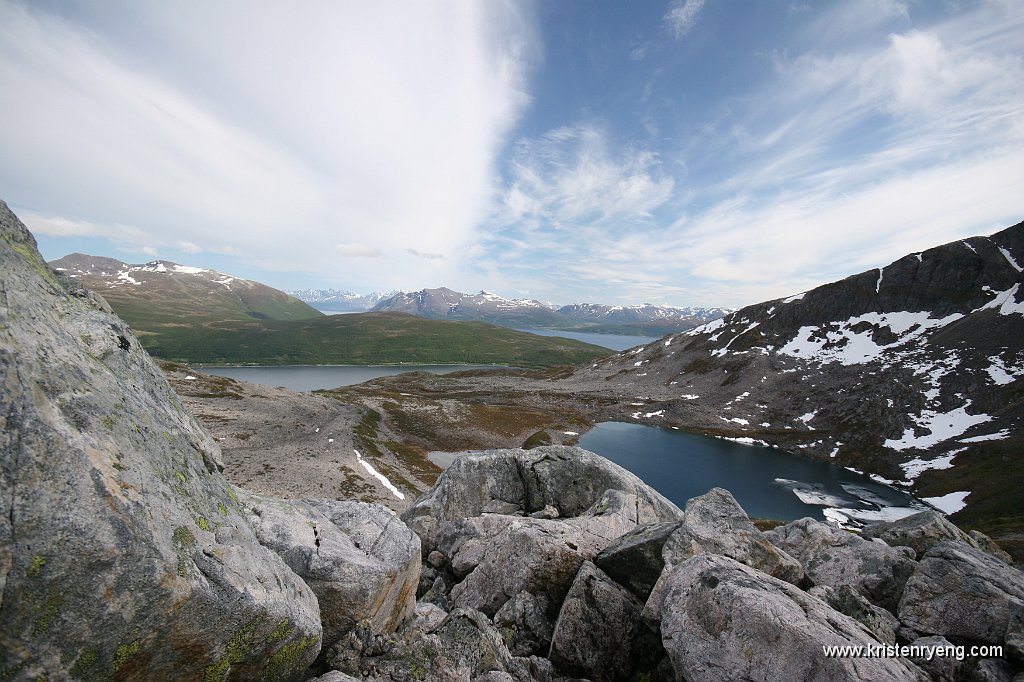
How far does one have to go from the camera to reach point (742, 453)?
97.0 meters

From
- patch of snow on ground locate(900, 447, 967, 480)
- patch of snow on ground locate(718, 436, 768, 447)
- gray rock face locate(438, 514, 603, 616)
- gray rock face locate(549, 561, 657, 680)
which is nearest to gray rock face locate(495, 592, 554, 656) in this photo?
gray rock face locate(438, 514, 603, 616)

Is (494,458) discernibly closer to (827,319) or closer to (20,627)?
(20,627)

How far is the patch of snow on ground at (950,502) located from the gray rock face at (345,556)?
90862 millimetres

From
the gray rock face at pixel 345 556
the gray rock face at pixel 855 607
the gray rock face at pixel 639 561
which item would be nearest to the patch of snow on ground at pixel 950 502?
the gray rock face at pixel 855 607

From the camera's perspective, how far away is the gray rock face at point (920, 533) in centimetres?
1995

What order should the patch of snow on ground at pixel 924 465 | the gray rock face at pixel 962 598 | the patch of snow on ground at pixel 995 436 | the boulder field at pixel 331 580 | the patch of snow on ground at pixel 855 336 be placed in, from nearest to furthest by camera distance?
the boulder field at pixel 331 580
the gray rock face at pixel 962 598
the patch of snow on ground at pixel 924 465
the patch of snow on ground at pixel 995 436
the patch of snow on ground at pixel 855 336

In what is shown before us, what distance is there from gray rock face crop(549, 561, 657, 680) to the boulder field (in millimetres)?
60

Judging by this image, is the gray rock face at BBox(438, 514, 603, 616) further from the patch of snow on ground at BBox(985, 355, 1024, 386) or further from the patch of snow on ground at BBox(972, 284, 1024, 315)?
the patch of snow on ground at BBox(972, 284, 1024, 315)

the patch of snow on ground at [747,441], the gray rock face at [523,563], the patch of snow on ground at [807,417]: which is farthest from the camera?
the patch of snow on ground at [807,417]

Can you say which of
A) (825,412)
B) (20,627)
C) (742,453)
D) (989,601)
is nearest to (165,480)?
(20,627)

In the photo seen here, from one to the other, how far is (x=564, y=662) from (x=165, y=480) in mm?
11906

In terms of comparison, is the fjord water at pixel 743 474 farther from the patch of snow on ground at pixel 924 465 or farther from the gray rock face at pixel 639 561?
the gray rock face at pixel 639 561

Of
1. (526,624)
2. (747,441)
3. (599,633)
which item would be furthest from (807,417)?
(526,624)

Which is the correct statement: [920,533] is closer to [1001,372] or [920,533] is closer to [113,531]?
[113,531]
